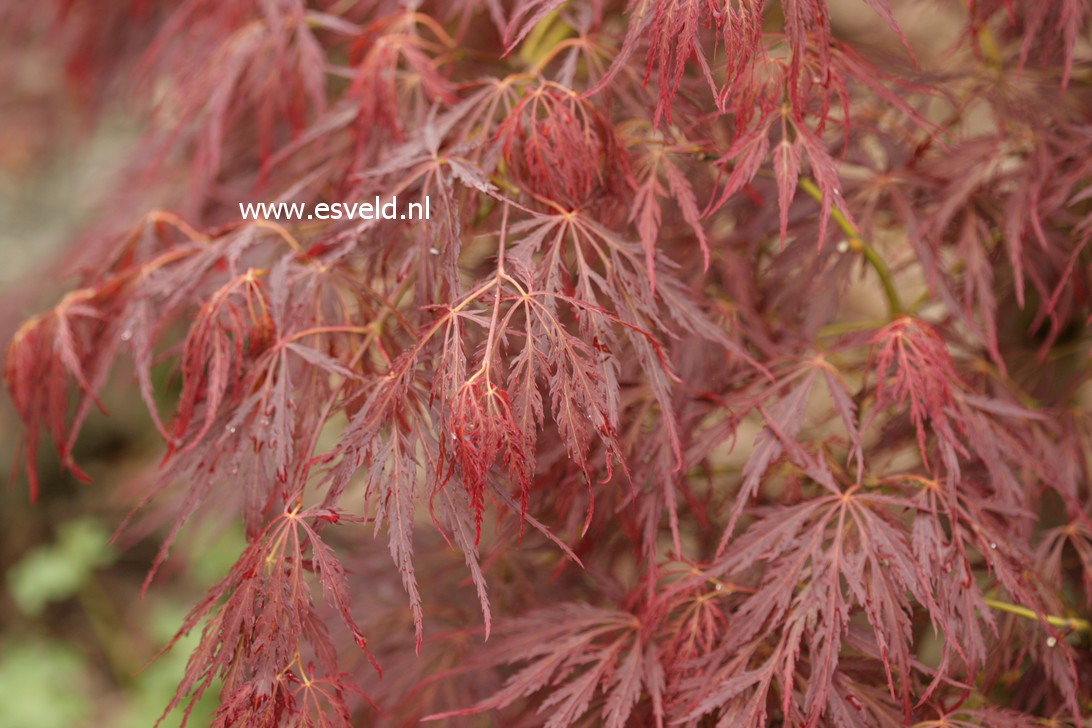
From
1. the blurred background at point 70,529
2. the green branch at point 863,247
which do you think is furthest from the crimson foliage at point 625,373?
the blurred background at point 70,529

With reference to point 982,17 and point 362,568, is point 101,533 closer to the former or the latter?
point 362,568

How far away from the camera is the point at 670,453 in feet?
3.14

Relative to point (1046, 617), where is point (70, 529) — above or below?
below

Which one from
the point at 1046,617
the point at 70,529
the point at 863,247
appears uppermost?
the point at 863,247

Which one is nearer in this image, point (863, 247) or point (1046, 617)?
point (1046, 617)

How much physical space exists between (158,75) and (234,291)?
2.64 feet

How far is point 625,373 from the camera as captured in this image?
3.58 ft

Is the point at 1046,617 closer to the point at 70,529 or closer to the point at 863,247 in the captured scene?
the point at 863,247

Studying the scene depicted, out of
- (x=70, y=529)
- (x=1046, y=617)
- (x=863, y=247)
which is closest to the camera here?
(x=1046, y=617)

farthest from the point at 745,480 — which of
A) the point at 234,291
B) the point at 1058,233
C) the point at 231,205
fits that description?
the point at 231,205

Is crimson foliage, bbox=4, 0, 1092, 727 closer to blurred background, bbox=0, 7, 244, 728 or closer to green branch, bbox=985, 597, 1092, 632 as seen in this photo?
green branch, bbox=985, 597, 1092, 632

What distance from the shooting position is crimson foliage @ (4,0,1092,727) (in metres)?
0.78

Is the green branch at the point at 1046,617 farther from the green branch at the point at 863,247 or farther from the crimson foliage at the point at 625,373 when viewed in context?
the green branch at the point at 863,247

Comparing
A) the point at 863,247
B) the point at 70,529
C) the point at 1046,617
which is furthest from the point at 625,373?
the point at 70,529
